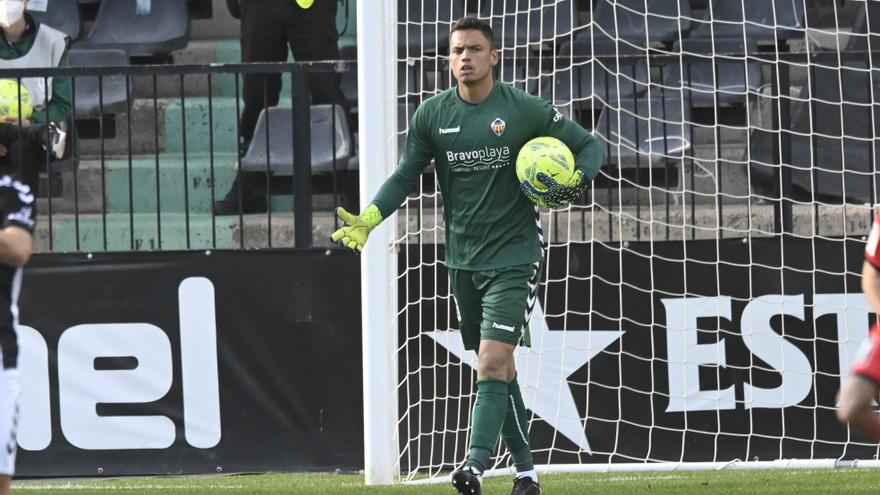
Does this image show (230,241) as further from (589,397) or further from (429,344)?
(589,397)

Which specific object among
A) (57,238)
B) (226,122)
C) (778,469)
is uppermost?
(226,122)

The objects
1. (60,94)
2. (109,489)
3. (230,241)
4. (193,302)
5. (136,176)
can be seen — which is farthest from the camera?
(136,176)

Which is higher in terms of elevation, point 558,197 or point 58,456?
point 558,197

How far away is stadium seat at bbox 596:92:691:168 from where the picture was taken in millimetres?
9273

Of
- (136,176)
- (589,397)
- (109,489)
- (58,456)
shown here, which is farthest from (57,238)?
(589,397)

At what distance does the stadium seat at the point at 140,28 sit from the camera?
1197 cm

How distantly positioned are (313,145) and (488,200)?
12.0 feet

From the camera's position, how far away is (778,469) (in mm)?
8367

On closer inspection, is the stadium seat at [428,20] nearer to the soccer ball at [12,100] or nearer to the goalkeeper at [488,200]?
the soccer ball at [12,100]

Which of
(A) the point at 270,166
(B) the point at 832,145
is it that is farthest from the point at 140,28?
(B) the point at 832,145

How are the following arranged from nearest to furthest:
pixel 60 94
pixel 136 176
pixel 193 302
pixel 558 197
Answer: pixel 558 197, pixel 193 302, pixel 60 94, pixel 136 176

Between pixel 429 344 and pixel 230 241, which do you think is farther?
pixel 230 241

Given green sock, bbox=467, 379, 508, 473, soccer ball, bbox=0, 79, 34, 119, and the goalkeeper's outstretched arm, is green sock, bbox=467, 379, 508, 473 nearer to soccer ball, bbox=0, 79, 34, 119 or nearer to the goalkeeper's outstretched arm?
the goalkeeper's outstretched arm

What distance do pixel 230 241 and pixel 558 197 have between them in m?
4.28
